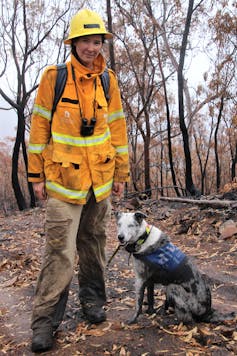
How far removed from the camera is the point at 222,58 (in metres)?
20.7

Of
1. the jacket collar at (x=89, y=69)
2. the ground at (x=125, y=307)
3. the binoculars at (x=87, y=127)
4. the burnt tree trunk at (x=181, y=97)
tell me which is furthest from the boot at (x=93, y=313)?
the burnt tree trunk at (x=181, y=97)

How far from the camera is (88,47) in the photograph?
10.2 ft

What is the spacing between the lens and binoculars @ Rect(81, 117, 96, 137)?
10.4 ft

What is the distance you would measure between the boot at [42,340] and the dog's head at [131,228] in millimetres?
1000

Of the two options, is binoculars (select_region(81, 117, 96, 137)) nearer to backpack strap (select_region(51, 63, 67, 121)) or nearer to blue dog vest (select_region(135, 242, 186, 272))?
backpack strap (select_region(51, 63, 67, 121))

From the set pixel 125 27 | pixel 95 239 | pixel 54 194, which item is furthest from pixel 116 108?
pixel 125 27

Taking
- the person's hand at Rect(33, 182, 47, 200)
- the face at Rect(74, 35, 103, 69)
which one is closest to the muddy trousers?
the person's hand at Rect(33, 182, 47, 200)

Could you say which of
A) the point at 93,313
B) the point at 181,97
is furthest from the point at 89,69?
the point at 181,97

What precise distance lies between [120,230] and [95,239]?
13.2 inches

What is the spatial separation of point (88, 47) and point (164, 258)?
1.95 metres

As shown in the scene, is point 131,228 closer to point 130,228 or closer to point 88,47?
point 130,228

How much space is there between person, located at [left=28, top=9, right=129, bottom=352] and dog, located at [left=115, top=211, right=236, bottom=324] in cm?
43

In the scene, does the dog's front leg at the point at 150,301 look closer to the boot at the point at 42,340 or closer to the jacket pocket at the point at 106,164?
the boot at the point at 42,340

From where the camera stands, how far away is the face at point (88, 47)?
311 cm
